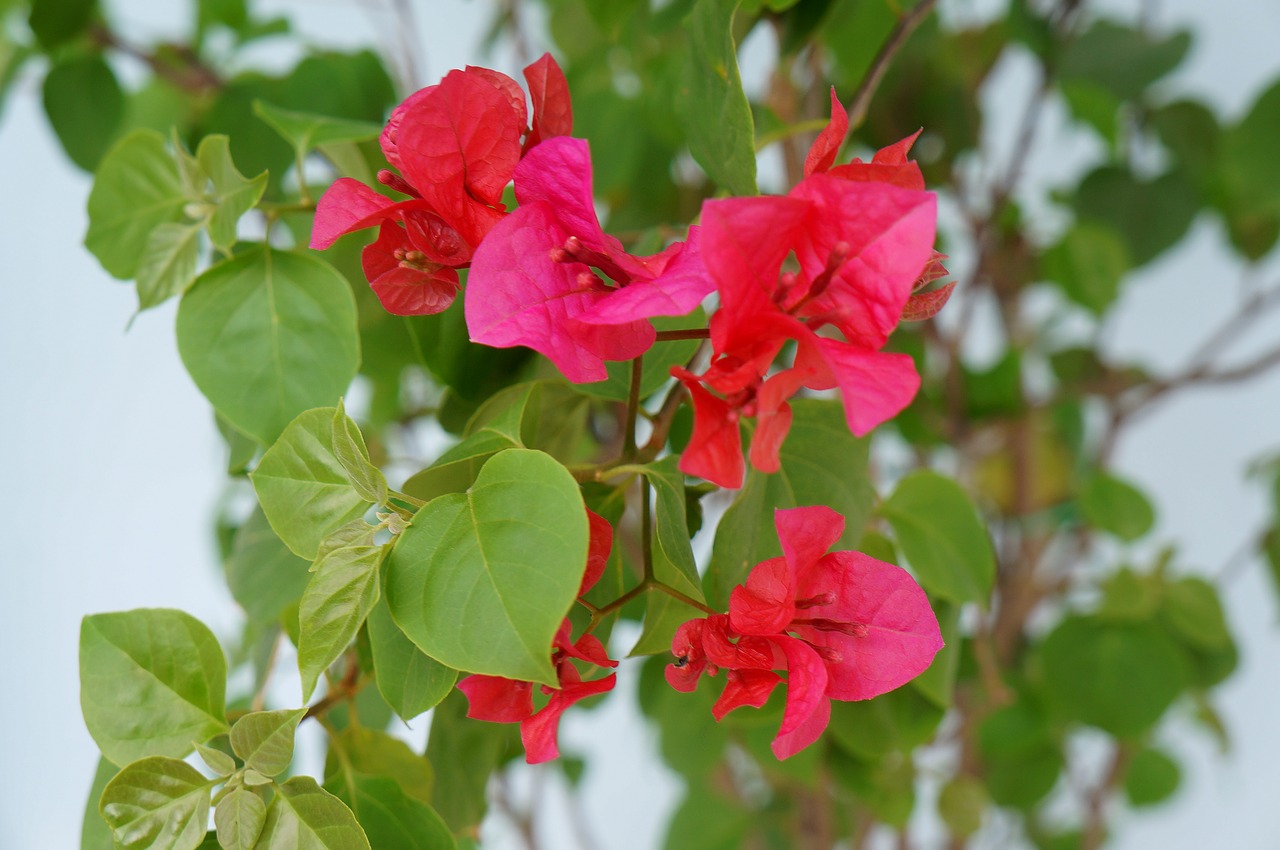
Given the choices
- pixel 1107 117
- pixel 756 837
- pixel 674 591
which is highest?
pixel 674 591

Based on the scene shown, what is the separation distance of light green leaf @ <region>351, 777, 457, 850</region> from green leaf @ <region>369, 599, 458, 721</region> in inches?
2.1

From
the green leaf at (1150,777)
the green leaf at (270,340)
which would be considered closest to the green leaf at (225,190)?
the green leaf at (270,340)

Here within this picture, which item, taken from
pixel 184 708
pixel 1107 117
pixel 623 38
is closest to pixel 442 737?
pixel 184 708

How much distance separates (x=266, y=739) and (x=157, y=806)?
0.11 feet

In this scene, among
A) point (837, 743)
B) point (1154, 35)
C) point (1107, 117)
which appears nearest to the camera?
point (837, 743)

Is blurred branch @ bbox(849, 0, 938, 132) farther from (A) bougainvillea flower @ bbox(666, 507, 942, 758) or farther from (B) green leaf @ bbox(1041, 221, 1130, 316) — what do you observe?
(B) green leaf @ bbox(1041, 221, 1130, 316)

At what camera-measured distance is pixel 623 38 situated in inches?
23.9

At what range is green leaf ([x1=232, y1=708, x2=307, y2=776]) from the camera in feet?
0.78

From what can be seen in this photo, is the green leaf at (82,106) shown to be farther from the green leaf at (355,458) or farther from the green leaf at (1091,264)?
the green leaf at (1091,264)

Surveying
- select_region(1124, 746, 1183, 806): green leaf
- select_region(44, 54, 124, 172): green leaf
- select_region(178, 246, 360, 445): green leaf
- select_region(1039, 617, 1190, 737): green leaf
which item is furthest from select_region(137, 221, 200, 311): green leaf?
select_region(1124, 746, 1183, 806): green leaf

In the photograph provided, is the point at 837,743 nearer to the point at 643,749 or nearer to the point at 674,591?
the point at 674,591

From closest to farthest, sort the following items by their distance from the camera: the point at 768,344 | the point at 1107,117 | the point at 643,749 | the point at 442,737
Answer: the point at 768,344 < the point at 442,737 < the point at 1107,117 < the point at 643,749

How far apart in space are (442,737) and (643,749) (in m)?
0.81

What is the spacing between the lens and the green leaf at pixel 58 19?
0.45 m
